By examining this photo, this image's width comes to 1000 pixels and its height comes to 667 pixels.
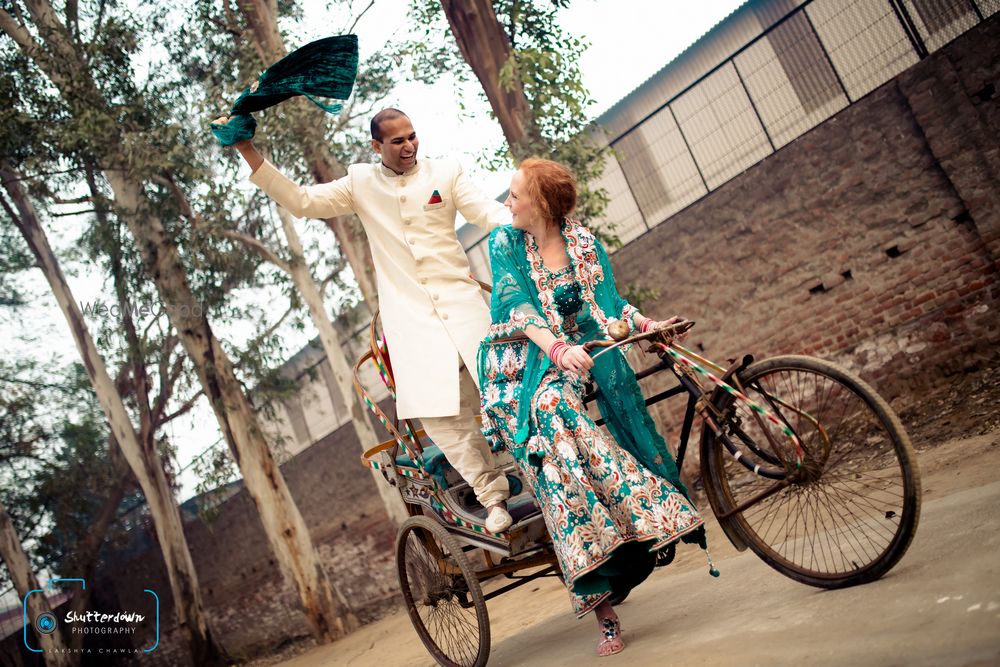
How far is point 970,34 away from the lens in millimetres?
7867

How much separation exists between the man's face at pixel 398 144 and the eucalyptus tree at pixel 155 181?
29.7 ft

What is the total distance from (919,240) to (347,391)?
29.7 ft

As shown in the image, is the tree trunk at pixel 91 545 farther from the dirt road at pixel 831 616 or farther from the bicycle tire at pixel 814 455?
the bicycle tire at pixel 814 455

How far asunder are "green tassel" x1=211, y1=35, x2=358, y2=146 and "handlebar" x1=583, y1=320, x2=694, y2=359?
161 centimetres

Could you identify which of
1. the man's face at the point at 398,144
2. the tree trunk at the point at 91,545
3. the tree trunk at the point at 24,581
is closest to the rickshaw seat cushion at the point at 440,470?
the man's face at the point at 398,144

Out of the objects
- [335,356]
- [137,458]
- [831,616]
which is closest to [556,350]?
[831,616]

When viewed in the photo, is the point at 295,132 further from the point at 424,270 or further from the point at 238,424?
the point at 424,270

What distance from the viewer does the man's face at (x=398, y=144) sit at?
3.69 meters

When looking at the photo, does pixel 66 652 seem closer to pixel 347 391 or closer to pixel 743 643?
pixel 347 391

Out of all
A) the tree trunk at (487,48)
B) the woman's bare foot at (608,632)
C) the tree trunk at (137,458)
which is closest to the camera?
the woman's bare foot at (608,632)

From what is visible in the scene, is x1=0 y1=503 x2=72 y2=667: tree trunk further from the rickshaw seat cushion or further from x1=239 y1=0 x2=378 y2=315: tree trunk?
the rickshaw seat cushion

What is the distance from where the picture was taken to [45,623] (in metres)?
14.6

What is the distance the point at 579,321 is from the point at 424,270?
0.85 metres

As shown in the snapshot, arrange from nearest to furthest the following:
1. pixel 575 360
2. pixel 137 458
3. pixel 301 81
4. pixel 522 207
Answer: pixel 575 360
pixel 522 207
pixel 301 81
pixel 137 458
